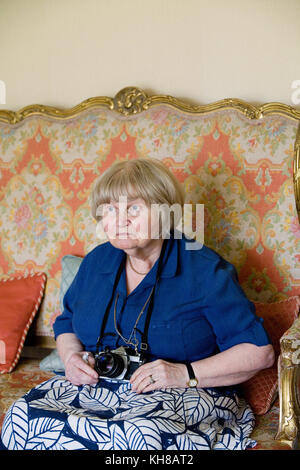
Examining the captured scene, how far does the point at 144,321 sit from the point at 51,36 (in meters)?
1.57

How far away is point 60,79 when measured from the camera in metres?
2.33

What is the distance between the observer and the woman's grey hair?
155 cm

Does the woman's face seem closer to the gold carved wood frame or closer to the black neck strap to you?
the black neck strap

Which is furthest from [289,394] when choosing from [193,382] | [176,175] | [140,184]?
[176,175]

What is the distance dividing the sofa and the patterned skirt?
0.23 m

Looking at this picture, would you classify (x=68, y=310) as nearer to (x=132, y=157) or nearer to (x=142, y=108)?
(x=132, y=157)

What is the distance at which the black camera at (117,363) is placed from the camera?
4.74 ft

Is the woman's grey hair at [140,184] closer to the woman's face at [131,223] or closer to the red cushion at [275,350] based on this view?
the woman's face at [131,223]

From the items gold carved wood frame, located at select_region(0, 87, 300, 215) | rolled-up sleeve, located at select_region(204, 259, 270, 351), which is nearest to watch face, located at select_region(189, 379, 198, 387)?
rolled-up sleeve, located at select_region(204, 259, 270, 351)

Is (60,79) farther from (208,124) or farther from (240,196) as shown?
(240,196)

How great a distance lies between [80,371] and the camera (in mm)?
1505

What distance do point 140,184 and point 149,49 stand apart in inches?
37.1

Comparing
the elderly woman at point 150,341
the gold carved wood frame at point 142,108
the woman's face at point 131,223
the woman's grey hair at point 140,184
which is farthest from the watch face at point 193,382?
the gold carved wood frame at point 142,108
